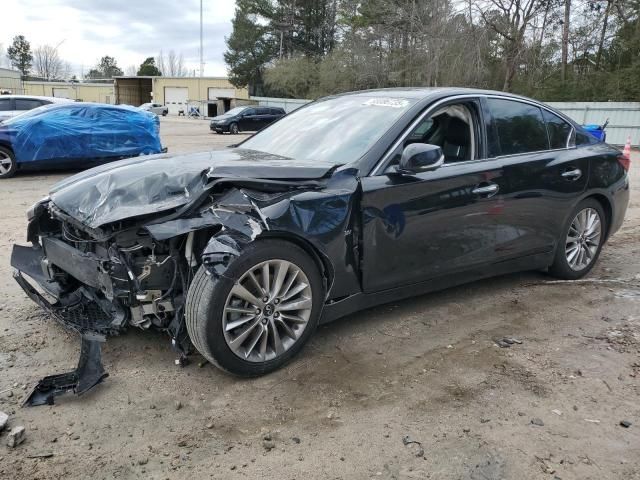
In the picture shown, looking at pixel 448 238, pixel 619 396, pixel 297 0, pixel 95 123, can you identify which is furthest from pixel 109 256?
pixel 297 0

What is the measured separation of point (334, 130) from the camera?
404cm

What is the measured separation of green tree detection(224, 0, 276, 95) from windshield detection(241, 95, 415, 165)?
193 feet

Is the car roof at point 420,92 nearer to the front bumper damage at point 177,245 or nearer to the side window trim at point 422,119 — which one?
the side window trim at point 422,119

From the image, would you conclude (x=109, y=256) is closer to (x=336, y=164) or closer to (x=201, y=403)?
(x=201, y=403)

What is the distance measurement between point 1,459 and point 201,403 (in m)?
0.94

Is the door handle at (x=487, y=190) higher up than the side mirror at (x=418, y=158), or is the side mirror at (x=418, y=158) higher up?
the side mirror at (x=418, y=158)

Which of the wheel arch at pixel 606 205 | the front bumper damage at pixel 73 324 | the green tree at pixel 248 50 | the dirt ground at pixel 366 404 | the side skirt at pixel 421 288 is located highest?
the green tree at pixel 248 50

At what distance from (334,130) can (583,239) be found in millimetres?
2644

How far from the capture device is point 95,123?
37.8ft

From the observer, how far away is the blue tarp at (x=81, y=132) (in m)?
10.6

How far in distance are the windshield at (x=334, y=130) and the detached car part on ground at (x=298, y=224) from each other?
1 centimetres

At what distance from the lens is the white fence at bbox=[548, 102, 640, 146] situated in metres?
25.5

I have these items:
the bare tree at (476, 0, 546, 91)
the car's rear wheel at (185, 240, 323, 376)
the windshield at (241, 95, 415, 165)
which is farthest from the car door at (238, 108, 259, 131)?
the car's rear wheel at (185, 240, 323, 376)

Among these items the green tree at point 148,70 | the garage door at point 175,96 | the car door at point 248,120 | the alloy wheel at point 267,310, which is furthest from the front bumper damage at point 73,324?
the green tree at point 148,70
